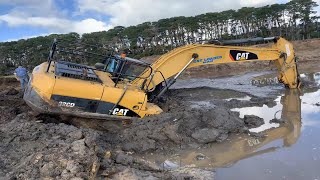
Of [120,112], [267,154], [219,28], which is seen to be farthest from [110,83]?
[219,28]

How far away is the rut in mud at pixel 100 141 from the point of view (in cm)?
579

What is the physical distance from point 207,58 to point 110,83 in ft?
10.8

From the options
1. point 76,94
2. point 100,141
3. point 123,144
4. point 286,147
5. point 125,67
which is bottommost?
point 286,147

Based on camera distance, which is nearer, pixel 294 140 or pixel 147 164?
pixel 147 164

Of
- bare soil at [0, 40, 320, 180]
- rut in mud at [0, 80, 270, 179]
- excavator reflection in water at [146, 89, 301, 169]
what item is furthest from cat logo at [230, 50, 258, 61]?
excavator reflection in water at [146, 89, 301, 169]

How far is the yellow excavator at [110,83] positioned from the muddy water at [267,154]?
173cm

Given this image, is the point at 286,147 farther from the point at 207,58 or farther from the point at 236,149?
the point at 207,58

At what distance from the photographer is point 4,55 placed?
39.9 m

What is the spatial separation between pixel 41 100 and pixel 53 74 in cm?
71

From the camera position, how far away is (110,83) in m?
9.36

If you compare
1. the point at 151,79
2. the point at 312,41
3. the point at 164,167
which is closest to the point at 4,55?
the point at 312,41

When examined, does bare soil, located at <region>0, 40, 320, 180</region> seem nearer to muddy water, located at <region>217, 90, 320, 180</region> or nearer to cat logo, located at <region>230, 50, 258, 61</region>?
muddy water, located at <region>217, 90, 320, 180</region>

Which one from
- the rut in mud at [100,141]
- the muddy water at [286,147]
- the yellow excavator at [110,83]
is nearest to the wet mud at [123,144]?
the rut in mud at [100,141]

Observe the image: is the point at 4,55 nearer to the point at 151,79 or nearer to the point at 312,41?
the point at 312,41
